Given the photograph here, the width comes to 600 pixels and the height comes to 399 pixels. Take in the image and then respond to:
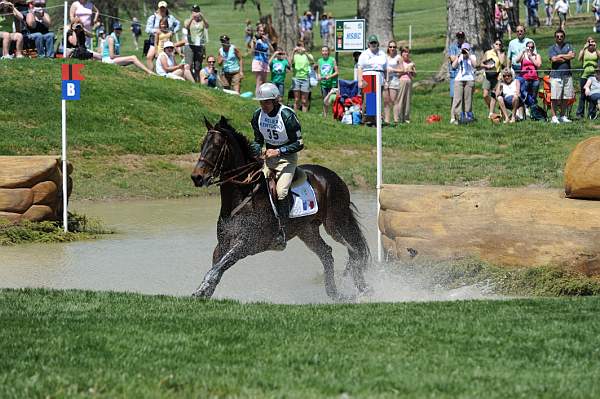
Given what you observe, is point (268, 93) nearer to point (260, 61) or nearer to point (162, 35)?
point (162, 35)

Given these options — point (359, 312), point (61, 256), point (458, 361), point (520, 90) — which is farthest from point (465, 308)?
point (520, 90)

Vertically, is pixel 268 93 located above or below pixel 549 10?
below

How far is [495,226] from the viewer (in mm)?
12469

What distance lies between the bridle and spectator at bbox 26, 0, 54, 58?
15.6 metres

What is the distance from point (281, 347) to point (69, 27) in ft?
66.9

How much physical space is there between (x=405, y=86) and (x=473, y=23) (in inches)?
207

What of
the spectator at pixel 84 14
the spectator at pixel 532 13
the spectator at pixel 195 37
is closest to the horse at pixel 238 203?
the spectator at pixel 84 14

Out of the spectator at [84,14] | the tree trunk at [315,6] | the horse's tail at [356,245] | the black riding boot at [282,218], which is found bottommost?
the horse's tail at [356,245]

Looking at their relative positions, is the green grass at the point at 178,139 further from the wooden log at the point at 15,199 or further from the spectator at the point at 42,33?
the wooden log at the point at 15,199

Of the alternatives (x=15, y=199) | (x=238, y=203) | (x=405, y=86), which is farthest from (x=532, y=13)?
(x=238, y=203)

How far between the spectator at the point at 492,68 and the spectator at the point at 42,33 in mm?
10428

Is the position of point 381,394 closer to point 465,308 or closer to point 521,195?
point 465,308

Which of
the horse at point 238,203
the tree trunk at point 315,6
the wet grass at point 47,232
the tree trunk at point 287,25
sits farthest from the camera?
the tree trunk at point 315,6

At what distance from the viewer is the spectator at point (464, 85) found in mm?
27875
